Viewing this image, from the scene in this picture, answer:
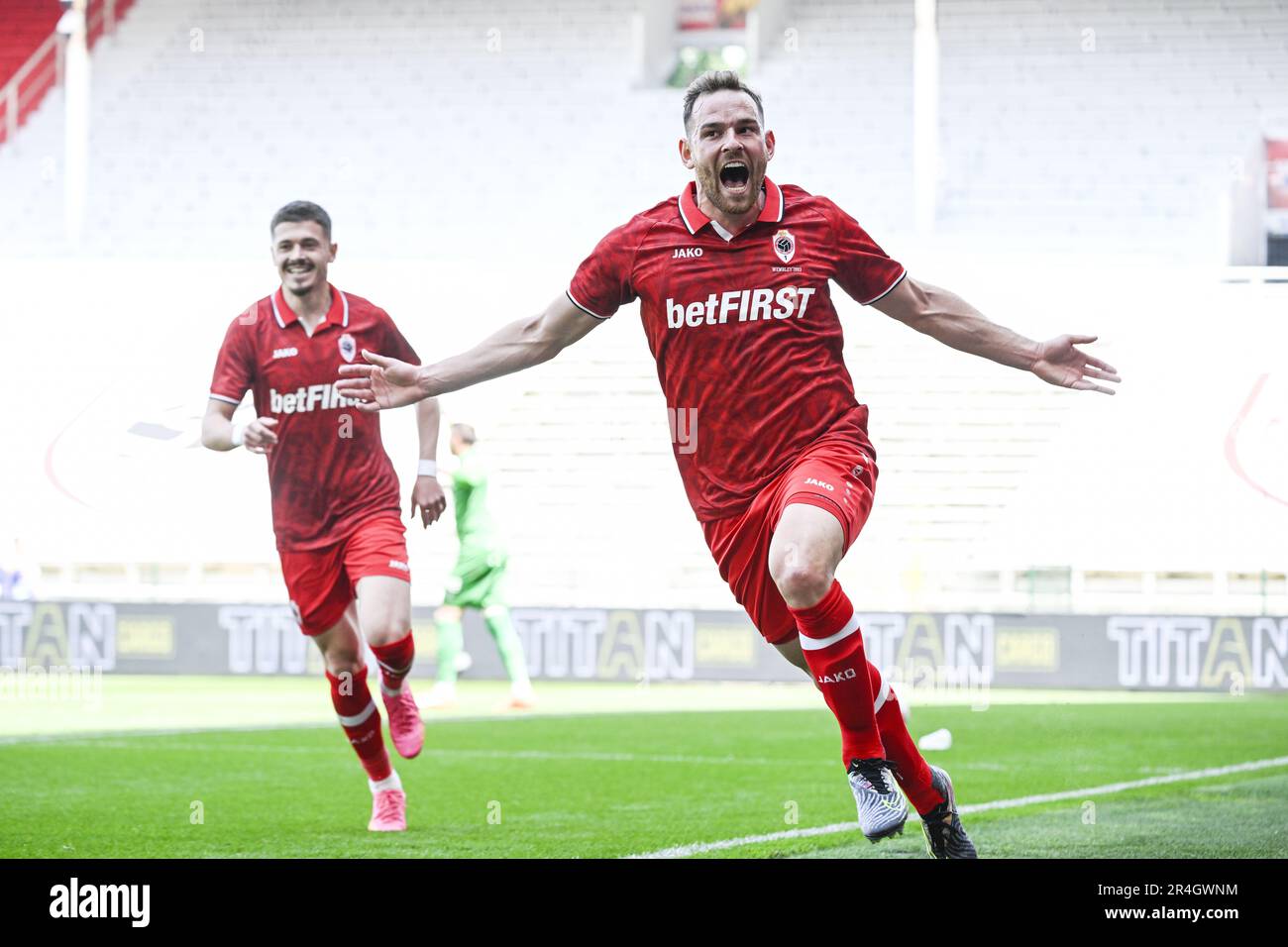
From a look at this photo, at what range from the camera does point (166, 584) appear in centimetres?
1638

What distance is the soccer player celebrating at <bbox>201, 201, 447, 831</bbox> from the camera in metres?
6.22

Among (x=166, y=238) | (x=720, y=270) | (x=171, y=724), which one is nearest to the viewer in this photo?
(x=720, y=270)

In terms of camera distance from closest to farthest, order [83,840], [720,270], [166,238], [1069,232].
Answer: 1. [720,270]
2. [83,840]
3. [1069,232]
4. [166,238]

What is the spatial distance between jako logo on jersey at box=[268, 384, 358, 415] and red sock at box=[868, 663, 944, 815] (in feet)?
7.81

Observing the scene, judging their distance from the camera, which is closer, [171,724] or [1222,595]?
[171,724]

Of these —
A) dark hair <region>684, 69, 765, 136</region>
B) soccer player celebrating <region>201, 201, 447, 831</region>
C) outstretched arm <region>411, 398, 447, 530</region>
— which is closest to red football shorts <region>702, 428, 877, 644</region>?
dark hair <region>684, 69, 765, 136</region>

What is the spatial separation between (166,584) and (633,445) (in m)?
4.48

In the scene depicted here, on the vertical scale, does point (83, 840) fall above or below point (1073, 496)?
below

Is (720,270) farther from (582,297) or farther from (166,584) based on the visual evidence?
(166,584)

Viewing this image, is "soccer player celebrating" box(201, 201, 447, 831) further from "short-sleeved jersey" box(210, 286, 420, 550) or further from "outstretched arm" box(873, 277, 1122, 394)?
"outstretched arm" box(873, 277, 1122, 394)

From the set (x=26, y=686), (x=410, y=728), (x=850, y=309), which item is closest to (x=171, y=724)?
(x=26, y=686)

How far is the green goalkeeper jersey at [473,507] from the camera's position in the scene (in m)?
11.8

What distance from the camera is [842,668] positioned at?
14.9ft

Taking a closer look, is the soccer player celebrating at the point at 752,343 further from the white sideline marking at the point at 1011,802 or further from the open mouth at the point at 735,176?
the white sideline marking at the point at 1011,802
